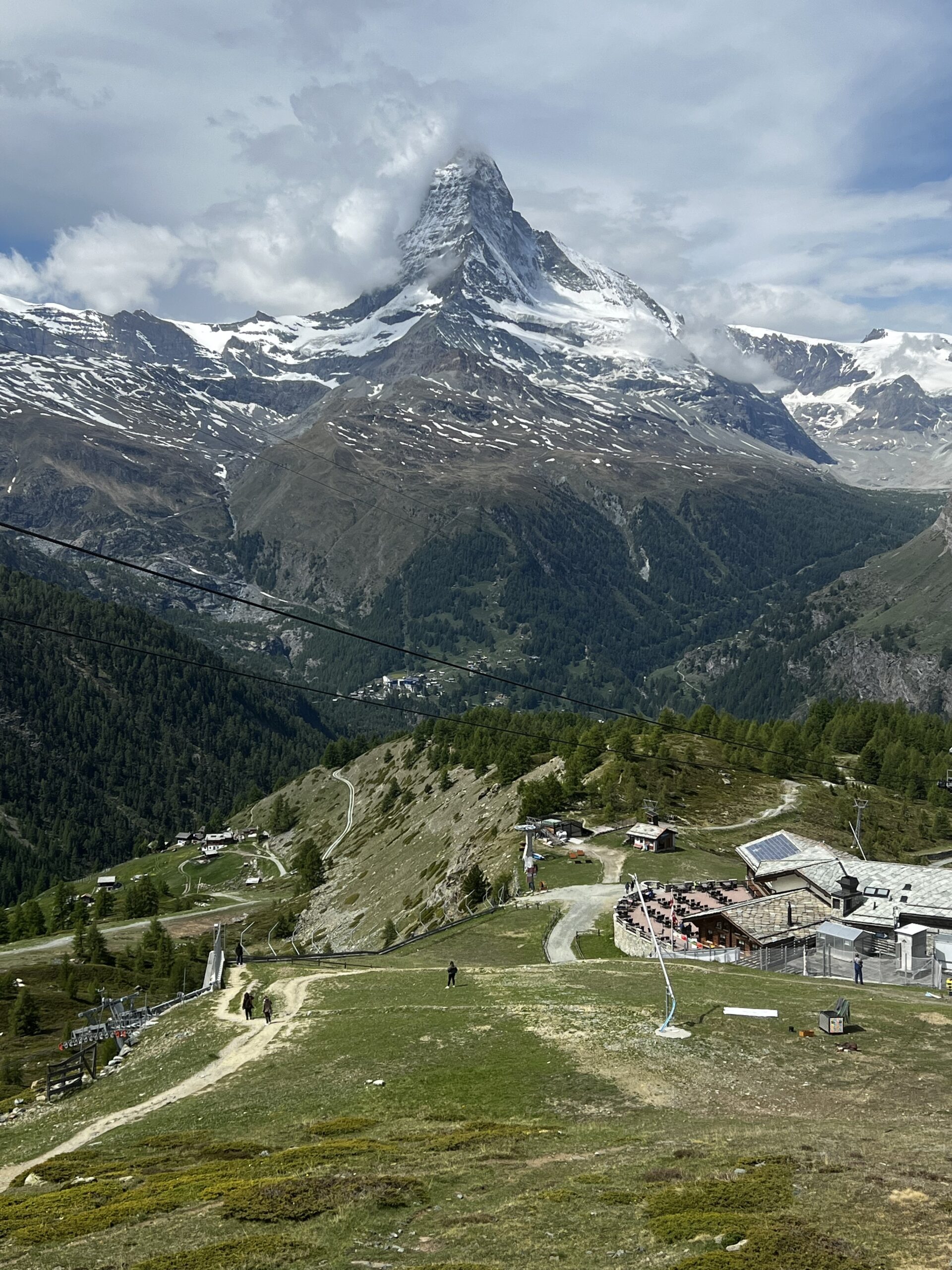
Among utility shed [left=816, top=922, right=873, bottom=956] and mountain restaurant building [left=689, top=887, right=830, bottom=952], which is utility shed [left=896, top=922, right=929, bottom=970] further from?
mountain restaurant building [left=689, top=887, right=830, bottom=952]

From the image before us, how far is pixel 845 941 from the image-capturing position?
7288 centimetres

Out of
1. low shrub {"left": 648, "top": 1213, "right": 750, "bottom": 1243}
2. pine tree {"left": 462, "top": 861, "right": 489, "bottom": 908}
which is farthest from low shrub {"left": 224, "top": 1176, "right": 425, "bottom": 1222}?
pine tree {"left": 462, "top": 861, "right": 489, "bottom": 908}

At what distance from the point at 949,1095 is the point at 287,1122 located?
2544 centimetres

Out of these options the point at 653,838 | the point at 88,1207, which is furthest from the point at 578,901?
the point at 88,1207

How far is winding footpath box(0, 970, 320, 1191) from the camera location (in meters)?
41.2

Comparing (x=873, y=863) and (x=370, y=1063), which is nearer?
(x=370, y=1063)

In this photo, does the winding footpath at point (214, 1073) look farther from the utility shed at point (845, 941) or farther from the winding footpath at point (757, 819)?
the winding footpath at point (757, 819)

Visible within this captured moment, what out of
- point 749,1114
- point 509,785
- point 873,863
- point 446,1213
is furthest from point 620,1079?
point 509,785

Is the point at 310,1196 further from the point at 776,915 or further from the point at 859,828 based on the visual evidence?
the point at 859,828

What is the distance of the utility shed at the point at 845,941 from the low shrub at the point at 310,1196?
51.1 metres

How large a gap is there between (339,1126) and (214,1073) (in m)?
14.7

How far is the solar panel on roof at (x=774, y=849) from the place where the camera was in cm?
9794

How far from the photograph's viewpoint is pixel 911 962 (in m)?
69.9

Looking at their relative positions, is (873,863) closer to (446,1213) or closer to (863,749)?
(446,1213)
